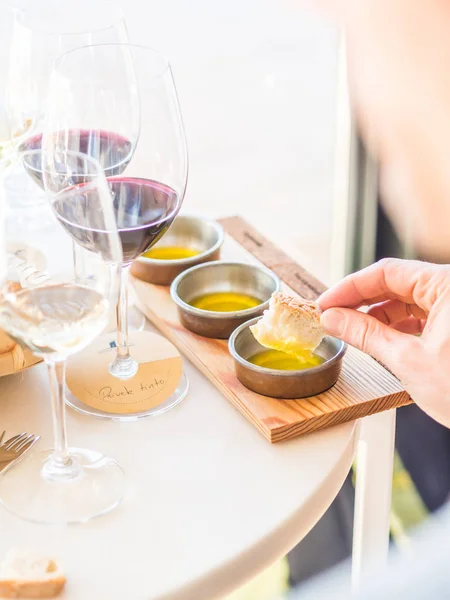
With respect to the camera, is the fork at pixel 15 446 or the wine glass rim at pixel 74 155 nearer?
the wine glass rim at pixel 74 155

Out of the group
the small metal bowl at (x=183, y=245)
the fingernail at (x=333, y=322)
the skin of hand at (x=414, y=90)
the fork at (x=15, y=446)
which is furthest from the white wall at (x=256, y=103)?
the fork at (x=15, y=446)

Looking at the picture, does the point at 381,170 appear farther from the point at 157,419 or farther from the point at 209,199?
the point at 157,419

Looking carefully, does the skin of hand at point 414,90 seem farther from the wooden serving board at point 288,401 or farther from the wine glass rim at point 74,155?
the wine glass rim at point 74,155

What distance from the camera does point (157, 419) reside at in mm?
985

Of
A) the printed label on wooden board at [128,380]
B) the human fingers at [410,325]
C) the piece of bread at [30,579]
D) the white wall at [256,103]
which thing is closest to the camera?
the piece of bread at [30,579]

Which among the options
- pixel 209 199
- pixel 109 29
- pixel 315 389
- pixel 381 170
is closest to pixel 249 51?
pixel 209 199

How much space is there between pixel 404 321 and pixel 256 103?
2.32 m

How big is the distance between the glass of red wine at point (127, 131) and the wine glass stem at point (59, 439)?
17cm

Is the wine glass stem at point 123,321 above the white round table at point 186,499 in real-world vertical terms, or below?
above

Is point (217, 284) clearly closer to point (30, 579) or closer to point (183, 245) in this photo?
point (183, 245)

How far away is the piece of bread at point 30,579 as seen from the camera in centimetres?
73

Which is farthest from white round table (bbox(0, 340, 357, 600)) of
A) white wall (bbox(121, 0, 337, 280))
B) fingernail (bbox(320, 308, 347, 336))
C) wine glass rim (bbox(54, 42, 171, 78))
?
white wall (bbox(121, 0, 337, 280))

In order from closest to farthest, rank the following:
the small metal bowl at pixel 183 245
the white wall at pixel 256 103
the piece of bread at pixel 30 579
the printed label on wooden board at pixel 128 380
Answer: the piece of bread at pixel 30 579, the printed label on wooden board at pixel 128 380, the small metal bowl at pixel 183 245, the white wall at pixel 256 103

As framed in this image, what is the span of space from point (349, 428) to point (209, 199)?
6.80 ft
